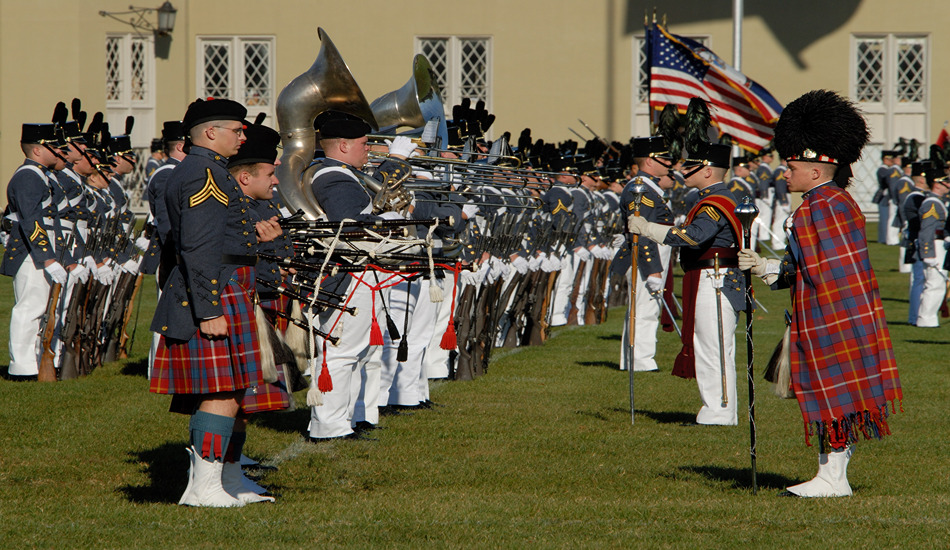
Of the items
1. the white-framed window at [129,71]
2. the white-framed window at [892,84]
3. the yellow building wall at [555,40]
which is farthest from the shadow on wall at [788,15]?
the white-framed window at [129,71]

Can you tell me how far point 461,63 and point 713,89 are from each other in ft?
43.7

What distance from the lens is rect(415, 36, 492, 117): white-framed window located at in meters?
30.7

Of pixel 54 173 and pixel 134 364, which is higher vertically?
pixel 54 173

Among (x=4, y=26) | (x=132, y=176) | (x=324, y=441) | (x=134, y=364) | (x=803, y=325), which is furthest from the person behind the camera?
(x=132, y=176)

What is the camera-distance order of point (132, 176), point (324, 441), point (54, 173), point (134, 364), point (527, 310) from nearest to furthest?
point (324, 441) < point (54, 173) < point (134, 364) < point (527, 310) < point (132, 176)

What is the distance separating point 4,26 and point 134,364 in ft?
62.8

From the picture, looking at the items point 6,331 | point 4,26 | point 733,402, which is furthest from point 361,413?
point 4,26

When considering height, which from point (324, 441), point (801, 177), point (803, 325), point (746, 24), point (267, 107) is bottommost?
point (324, 441)

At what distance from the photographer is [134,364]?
11.0m

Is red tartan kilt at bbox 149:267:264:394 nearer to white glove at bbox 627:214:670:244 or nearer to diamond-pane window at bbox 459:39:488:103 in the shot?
white glove at bbox 627:214:670:244

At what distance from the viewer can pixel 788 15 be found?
1212 inches

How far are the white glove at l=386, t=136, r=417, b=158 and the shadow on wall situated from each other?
2326 cm

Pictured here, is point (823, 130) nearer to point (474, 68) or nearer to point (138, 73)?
point (474, 68)

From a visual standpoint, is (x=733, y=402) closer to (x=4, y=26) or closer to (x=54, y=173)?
(x=54, y=173)
